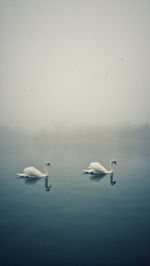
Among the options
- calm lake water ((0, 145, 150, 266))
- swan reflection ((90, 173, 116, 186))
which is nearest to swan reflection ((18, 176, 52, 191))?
calm lake water ((0, 145, 150, 266))

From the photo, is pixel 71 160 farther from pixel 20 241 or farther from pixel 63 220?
pixel 20 241

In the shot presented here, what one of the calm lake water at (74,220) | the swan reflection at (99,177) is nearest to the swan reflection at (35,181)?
the calm lake water at (74,220)

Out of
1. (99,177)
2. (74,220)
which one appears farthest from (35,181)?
(74,220)

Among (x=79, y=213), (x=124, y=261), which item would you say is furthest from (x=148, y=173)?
(x=124, y=261)

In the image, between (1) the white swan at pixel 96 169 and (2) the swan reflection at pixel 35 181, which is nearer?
(2) the swan reflection at pixel 35 181

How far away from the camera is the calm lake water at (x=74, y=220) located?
4.17m

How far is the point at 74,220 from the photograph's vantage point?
17.3 feet

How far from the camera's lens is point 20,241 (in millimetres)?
4531

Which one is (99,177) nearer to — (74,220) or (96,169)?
(96,169)

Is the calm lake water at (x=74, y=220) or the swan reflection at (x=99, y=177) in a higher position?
the swan reflection at (x=99, y=177)

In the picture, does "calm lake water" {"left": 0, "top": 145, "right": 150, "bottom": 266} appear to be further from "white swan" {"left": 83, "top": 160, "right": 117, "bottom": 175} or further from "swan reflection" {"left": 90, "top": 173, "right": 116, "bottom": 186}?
"white swan" {"left": 83, "top": 160, "right": 117, "bottom": 175}

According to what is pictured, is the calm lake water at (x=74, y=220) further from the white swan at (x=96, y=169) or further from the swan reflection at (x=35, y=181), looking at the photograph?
the white swan at (x=96, y=169)

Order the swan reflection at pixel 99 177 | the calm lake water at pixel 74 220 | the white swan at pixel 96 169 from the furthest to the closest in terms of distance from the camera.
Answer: the white swan at pixel 96 169
the swan reflection at pixel 99 177
the calm lake water at pixel 74 220

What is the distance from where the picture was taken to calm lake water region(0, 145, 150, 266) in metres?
4.17
